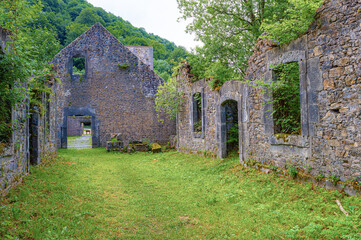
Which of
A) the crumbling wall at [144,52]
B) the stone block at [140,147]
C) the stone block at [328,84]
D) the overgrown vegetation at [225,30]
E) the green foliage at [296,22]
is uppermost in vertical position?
the crumbling wall at [144,52]

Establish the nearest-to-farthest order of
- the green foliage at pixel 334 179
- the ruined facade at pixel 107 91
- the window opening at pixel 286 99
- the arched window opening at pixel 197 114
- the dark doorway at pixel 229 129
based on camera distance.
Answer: the green foliage at pixel 334 179 < the window opening at pixel 286 99 < the dark doorway at pixel 229 129 < the arched window opening at pixel 197 114 < the ruined facade at pixel 107 91

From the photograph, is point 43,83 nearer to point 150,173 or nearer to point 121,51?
point 150,173

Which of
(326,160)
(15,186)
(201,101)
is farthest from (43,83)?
(326,160)

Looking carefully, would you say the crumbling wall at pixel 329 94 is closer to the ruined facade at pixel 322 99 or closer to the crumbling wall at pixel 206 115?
the ruined facade at pixel 322 99

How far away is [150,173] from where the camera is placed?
26.8ft

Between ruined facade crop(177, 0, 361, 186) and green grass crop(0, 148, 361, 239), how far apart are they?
558 mm

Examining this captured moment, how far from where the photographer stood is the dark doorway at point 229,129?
8.92 metres

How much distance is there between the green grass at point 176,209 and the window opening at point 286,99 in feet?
4.41

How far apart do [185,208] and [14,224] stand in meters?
2.84

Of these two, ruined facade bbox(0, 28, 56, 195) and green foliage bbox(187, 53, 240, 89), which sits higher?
green foliage bbox(187, 53, 240, 89)

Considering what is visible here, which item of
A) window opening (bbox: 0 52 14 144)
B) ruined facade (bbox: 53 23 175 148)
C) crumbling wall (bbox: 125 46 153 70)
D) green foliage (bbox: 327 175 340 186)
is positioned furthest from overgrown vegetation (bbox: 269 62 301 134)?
crumbling wall (bbox: 125 46 153 70)

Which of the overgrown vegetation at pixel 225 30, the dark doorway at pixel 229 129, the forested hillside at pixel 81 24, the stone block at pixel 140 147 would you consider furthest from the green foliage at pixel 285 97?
the forested hillside at pixel 81 24

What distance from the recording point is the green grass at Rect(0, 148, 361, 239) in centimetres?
352

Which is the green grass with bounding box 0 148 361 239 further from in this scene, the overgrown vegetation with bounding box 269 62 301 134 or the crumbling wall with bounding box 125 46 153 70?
the crumbling wall with bounding box 125 46 153 70
